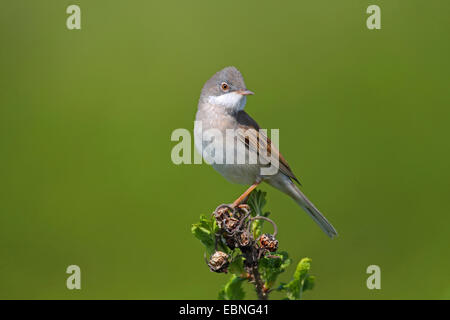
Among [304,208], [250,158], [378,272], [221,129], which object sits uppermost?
[221,129]

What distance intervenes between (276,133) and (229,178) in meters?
0.70

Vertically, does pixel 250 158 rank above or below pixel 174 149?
below

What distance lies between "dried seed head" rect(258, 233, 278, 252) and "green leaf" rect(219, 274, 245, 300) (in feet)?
0.66

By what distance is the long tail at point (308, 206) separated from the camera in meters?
3.85

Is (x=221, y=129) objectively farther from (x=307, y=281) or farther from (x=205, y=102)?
(x=307, y=281)

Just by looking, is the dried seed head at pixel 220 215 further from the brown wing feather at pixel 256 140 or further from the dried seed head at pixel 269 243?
the brown wing feather at pixel 256 140

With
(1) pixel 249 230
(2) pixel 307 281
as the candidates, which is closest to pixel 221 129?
(1) pixel 249 230

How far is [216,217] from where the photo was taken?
8.61 ft

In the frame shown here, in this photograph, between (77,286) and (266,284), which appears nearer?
(266,284)

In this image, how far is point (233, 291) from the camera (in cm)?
231

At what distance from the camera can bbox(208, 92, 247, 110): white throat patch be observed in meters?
3.75

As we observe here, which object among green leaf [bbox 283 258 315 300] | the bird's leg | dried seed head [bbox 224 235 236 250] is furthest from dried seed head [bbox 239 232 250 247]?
the bird's leg

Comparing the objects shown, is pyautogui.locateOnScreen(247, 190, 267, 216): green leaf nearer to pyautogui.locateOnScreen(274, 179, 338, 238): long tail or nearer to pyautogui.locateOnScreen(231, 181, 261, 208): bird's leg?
pyautogui.locateOnScreen(231, 181, 261, 208): bird's leg

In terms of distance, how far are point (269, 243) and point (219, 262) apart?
27 cm
